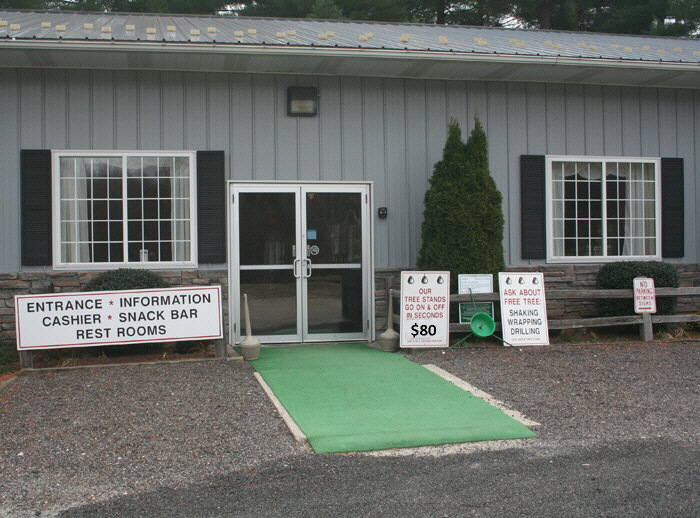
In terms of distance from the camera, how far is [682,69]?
30.3ft

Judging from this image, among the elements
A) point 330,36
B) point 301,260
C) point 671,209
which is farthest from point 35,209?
point 671,209

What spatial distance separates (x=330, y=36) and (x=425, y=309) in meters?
4.11

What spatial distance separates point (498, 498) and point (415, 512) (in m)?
0.51

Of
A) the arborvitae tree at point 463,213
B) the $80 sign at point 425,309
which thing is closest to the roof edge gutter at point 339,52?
the arborvitae tree at point 463,213

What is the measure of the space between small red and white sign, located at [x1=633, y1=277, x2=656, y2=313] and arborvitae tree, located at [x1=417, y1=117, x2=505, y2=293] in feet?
5.84

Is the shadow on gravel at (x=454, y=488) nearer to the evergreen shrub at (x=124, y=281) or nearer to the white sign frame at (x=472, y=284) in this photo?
the white sign frame at (x=472, y=284)

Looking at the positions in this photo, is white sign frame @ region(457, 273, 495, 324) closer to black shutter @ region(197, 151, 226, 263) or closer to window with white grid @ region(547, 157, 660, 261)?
window with white grid @ region(547, 157, 660, 261)

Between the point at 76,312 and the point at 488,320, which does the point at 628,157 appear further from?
the point at 76,312

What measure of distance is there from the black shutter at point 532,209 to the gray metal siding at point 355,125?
0.35ft

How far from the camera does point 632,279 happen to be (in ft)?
30.4

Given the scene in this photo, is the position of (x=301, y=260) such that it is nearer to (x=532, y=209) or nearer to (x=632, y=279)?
(x=532, y=209)

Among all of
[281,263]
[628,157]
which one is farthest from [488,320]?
[628,157]

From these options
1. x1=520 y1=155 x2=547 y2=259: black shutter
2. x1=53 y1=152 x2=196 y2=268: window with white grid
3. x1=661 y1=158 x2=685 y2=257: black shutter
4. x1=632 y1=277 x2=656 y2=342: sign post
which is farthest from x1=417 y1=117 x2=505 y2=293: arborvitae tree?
x1=53 y1=152 x2=196 y2=268: window with white grid

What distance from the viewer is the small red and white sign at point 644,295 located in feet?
29.4
